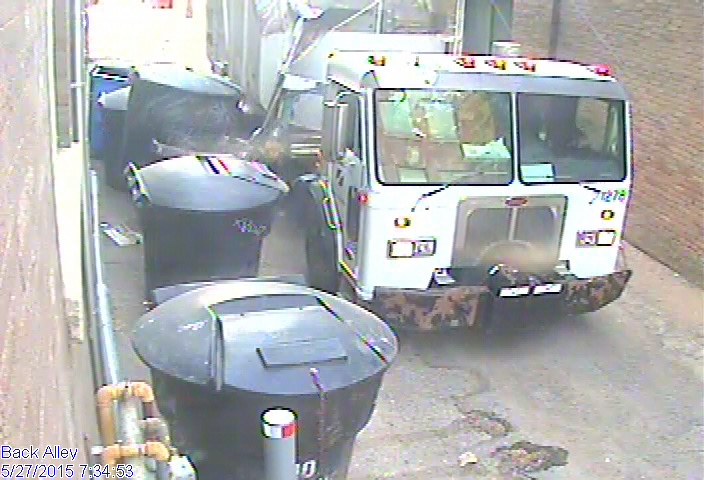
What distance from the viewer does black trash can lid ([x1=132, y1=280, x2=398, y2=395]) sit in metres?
3.24

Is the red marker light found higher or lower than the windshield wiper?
lower

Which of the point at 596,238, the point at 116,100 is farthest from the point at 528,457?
the point at 116,100

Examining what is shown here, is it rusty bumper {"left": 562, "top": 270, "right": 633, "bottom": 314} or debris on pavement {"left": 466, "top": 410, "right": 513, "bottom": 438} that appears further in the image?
rusty bumper {"left": 562, "top": 270, "right": 633, "bottom": 314}

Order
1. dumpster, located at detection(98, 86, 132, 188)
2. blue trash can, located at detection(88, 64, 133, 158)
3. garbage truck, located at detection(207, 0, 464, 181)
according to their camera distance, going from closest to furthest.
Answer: garbage truck, located at detection(207, 0, 464, 181) < dumpster, located at detection(98, 86, 132, 188) < blue trash can, located at detection(88, 64, 133, 158)

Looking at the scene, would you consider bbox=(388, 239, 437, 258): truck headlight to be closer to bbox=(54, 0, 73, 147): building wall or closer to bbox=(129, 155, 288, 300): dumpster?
bbox=(129, 155, 288, 300): dumpster

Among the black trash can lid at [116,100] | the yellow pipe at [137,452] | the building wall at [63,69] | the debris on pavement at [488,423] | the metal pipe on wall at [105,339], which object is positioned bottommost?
the debris on pavement at [488,423]

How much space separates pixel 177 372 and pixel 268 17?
9411mm

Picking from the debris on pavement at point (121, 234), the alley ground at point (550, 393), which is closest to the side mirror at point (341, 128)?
the alley ground at point (550, 393)

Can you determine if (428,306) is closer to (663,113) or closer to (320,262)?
(320,262)

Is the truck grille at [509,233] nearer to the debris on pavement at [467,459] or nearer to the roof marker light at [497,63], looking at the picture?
the roof marker light at [497,63]

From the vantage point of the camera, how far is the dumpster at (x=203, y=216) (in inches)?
264

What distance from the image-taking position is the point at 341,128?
6879 mm

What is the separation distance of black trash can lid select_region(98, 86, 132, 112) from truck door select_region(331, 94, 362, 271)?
5.34m

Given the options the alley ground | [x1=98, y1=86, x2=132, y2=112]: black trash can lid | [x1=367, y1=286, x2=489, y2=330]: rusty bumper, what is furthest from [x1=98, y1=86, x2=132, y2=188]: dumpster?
[x1=367, y1=286, x2=489, y2=330]: rusty bumper
